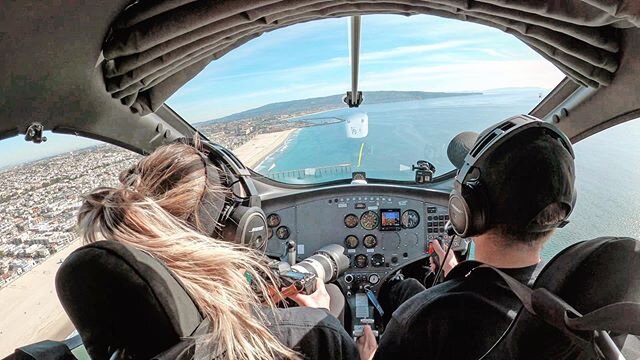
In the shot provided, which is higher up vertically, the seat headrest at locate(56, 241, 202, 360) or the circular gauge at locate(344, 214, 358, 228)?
the seat headrest at locate(56, 241, 202, 360)

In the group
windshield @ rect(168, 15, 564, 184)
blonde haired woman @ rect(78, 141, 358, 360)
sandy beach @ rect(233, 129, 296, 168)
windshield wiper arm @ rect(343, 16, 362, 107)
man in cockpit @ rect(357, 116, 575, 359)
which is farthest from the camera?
sandy beach @ rect(233, 129, 296, 168)

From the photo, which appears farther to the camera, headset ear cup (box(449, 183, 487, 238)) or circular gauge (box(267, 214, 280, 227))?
circular gauge (box(267, 214, 280, 227))

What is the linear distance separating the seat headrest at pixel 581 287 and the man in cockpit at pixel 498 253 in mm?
250

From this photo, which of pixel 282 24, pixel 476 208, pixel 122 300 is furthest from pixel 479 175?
pixel 282 24

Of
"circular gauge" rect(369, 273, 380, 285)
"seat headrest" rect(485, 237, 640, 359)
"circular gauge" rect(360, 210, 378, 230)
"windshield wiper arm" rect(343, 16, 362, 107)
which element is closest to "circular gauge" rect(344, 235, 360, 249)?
"circular gauge" rect(360, 210, 378, 230)

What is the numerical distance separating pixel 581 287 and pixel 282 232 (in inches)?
103

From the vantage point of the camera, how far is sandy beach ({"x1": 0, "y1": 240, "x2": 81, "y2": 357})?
1970 millimetres

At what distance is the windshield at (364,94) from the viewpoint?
273 centimetres

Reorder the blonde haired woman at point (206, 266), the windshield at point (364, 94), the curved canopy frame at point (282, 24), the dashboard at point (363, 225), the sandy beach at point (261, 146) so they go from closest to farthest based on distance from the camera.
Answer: the blonde haired woman at point (206, 266) → the curved canopy frame at point (282, 24) → the windshield at point (364, 94) → the dashboard at point (363, 225) → the sandy beach at point (261, 146)

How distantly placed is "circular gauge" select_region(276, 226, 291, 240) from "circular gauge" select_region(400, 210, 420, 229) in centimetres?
78

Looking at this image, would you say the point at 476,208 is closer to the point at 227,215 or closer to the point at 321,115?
the point at 227,215

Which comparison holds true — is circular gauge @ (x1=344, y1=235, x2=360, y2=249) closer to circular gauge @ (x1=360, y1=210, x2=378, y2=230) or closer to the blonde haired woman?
circular gauge @ (x1=360, y1=210, x2=378, y2=230)

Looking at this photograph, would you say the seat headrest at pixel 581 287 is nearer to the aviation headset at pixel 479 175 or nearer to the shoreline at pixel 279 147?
the aviation headset at pixel 479 175

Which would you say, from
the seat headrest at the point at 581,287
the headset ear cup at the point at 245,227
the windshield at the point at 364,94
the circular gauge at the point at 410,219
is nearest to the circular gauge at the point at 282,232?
the windshield at the point at 364,94
